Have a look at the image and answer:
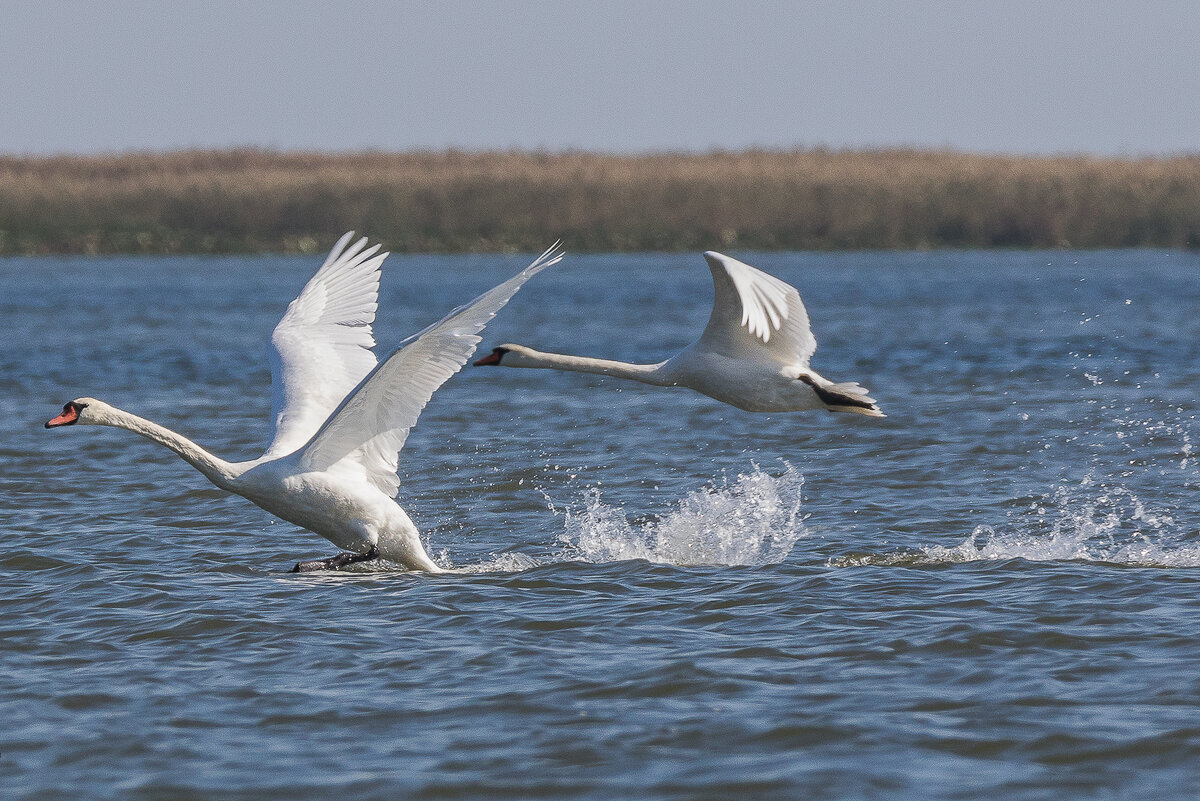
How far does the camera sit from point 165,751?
600 centimetres

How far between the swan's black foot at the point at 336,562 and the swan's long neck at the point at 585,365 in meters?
1.28

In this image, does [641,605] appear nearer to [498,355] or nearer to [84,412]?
[498,355]

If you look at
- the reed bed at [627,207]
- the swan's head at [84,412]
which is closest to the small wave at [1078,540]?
the swan's head at [84,412]

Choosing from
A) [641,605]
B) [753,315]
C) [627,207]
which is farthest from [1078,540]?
[627,207]

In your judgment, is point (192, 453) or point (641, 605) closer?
point (641, 605)

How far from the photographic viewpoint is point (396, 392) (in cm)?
876

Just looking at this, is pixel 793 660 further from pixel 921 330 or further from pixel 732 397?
pixel 921 330

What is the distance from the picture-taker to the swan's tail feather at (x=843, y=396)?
356 inches

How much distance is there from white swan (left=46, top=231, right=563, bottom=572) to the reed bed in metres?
26.4

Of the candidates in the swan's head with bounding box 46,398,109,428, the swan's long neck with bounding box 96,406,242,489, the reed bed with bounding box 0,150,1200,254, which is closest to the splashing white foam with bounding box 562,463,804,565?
the swan's long neck with bounding box 96,406,242,489

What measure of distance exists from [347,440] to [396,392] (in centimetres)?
35

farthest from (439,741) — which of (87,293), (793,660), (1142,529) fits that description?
(87,293)

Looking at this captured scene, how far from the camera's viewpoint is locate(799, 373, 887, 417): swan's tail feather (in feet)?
29.6

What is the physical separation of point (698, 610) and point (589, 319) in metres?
16.2
